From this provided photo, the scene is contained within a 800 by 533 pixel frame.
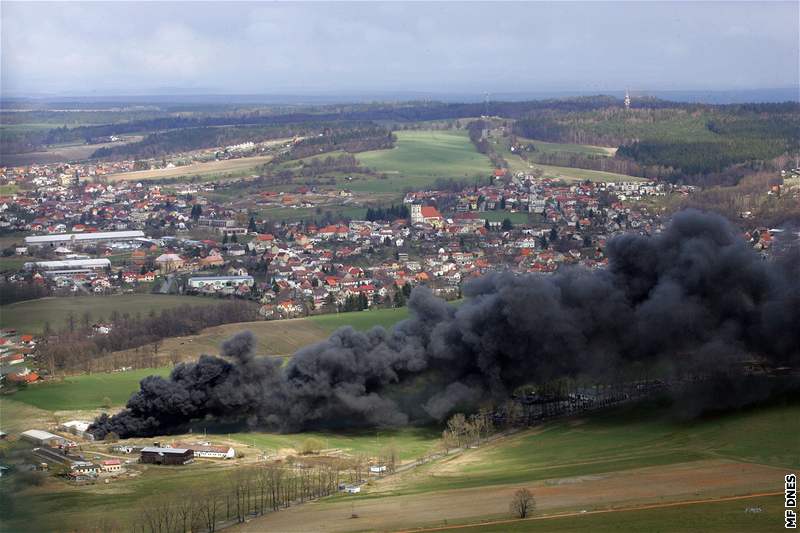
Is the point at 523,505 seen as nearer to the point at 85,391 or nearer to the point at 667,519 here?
the point at 667,519

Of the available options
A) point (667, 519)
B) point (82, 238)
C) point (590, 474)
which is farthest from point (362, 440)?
point (82, 238)

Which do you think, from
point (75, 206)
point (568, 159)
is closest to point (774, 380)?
point (75, 206)

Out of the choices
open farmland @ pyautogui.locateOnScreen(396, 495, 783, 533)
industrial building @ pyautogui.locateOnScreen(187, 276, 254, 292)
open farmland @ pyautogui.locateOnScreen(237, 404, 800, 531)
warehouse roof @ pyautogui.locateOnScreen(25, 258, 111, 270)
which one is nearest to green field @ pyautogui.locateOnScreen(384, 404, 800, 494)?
open farmland @ pyautogui.locateOnScreen(237, 404, 800, 531)

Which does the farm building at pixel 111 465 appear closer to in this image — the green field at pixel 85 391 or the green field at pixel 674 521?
the green field at pixel 85 391

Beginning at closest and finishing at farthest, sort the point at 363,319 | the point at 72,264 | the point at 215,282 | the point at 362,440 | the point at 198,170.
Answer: the point at 362,440, the point at 363,319, the point at 215,282, the point at 72,264, the point at 198,170

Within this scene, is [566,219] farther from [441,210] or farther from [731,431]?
[731,431]

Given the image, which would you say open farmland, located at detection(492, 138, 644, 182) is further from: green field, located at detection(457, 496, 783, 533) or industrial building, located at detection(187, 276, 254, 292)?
green field, located at detection(457, 496, 783, 533)
